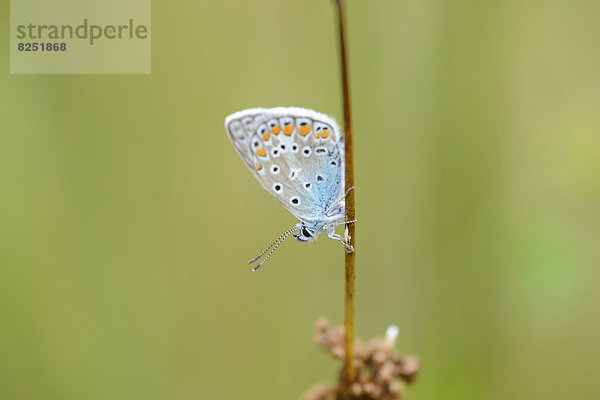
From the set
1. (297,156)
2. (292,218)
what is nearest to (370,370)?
(297,156)

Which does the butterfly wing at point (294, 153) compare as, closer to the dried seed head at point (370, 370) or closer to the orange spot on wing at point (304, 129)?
the orange spot on wing at point (304, 129)

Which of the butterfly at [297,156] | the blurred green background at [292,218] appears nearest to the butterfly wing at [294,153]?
the butterfly at [297,156]

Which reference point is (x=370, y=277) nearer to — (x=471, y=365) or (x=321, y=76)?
(x=471, y=365)

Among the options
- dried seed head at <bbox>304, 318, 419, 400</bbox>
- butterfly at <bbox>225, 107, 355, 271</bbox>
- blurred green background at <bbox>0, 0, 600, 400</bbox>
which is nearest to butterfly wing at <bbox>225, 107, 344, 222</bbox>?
butterfly at <bbox>225, 107, 355, 271</bbox>

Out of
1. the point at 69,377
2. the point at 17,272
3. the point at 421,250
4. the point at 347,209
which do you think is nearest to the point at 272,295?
the point at 421,250

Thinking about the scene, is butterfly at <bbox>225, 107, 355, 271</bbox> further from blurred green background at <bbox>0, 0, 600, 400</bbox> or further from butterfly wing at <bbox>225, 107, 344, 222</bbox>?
blurred green background at <bbox>0, 0, 600, 400</bbox>

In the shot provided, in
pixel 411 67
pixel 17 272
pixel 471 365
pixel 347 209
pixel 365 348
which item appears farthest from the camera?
pixel 411 67
